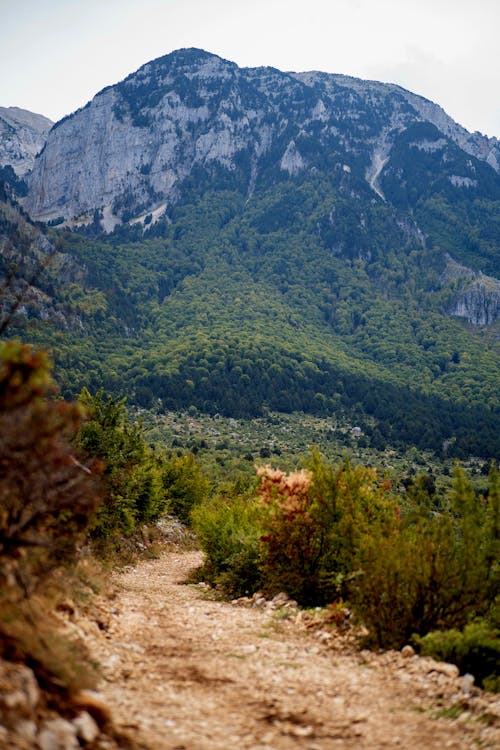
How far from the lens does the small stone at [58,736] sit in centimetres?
379

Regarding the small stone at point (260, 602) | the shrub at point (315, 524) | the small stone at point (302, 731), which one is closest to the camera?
the small stone at point (302, 731)

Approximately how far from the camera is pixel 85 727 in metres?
4.19

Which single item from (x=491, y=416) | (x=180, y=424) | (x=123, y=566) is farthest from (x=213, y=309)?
(x=123, y=566)

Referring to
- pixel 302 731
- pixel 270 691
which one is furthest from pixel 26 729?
pixel 270 691

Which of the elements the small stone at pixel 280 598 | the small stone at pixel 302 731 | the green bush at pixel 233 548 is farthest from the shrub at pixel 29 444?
the green bush at pixel 233 548

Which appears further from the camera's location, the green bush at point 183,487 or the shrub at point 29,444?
the green bush at point 183,487

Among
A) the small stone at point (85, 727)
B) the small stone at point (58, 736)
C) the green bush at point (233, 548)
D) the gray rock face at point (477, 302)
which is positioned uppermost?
the gray rock face at point (477, 302)

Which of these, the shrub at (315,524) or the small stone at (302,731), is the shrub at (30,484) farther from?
the shrub at (315,524)

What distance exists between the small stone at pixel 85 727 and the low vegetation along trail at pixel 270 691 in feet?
1.31

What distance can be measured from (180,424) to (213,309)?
6115cm

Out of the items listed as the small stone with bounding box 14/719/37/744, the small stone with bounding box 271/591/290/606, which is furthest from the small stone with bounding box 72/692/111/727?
the small stone with bounding box 271/591/290/606

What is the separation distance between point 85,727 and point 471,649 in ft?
15.3

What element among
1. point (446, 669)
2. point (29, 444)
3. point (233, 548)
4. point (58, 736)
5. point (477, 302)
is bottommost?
point (233, 548)

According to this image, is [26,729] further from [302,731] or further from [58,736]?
[302,731]
